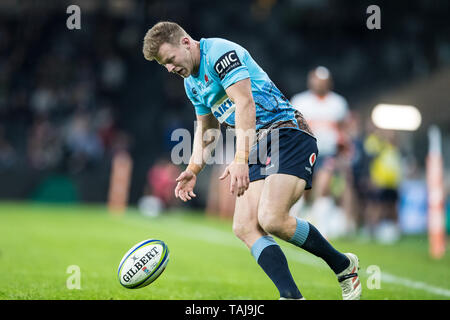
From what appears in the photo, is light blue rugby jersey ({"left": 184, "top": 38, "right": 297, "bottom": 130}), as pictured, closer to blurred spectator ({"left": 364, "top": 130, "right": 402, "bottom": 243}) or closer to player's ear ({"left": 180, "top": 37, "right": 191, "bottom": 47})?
player's ear ({"left": 180, "top": 37, "right": 191, "bottom": 47})

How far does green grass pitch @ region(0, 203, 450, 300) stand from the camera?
516 cm

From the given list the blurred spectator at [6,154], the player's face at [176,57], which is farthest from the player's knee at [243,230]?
the blurred spectator at [6,154]

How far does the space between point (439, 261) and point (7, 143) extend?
15.8 m

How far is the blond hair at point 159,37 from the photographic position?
14.0ft

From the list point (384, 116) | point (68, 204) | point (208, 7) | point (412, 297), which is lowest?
point (68, 204)

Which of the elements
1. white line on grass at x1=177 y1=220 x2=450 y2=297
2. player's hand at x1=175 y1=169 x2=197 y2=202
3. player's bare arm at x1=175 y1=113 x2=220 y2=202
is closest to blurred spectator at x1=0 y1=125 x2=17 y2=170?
white line on grass at x1=177 y1=220 x2=450 y2=297

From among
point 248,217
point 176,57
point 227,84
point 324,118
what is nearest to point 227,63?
point 227,84

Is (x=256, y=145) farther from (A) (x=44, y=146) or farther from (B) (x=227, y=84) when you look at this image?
(A) (x=44, y=146)

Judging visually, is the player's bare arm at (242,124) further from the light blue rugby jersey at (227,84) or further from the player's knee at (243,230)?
the player's knee at (243,230)

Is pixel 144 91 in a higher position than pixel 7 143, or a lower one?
higher

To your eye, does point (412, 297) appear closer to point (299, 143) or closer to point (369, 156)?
point (299, 143)

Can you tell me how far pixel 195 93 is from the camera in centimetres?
474

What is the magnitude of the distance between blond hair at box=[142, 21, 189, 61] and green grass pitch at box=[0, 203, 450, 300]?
184 cm

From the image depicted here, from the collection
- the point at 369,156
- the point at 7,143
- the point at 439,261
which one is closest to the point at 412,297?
the point at 439,261
